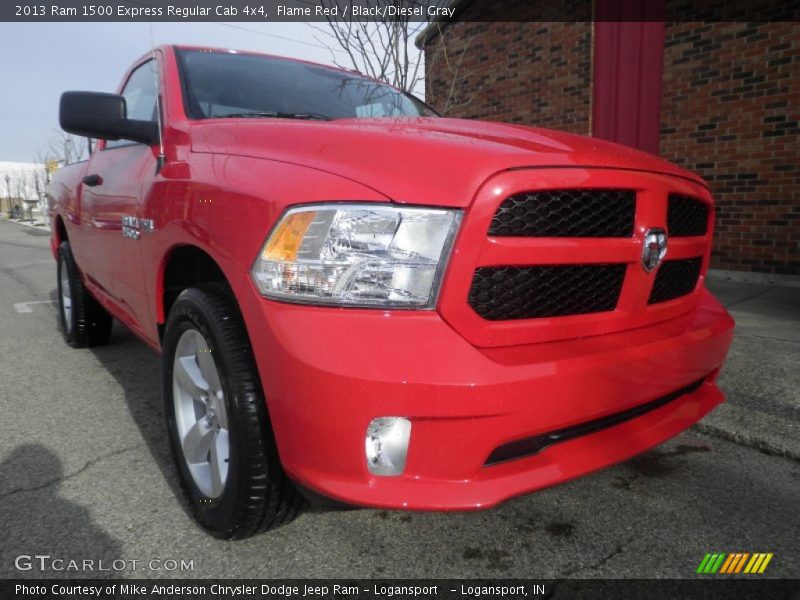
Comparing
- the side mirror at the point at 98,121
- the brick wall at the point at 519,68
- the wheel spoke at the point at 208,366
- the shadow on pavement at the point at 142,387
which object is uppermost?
the brick wall at the point at 519,68

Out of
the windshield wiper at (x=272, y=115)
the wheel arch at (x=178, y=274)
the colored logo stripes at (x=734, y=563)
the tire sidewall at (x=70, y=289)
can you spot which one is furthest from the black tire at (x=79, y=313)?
the colored logo stripes at (x=734, y=563)

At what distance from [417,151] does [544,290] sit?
0.51 metres

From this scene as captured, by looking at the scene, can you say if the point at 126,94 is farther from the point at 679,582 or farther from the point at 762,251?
the point at 762,251

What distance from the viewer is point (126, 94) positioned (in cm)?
363

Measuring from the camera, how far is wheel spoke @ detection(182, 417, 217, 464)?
6.36 ft

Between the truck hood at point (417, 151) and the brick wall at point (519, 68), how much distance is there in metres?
5.83

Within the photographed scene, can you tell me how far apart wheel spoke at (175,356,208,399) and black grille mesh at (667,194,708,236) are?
1.60 meters

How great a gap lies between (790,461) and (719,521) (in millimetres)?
717

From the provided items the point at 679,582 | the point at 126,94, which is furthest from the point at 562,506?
the point at 126,94

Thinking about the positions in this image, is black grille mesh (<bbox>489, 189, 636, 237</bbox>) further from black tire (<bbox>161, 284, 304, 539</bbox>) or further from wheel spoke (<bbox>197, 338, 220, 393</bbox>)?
wheel spoke (<bbox>197, 338, 220, 393</bbox>)

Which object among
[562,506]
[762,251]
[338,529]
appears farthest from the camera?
[762,251]

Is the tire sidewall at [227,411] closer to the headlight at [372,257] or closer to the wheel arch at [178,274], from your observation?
the wheel arch at [178,274]

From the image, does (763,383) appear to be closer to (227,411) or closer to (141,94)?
(227,411)

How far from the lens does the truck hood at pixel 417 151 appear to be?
1.50 m
